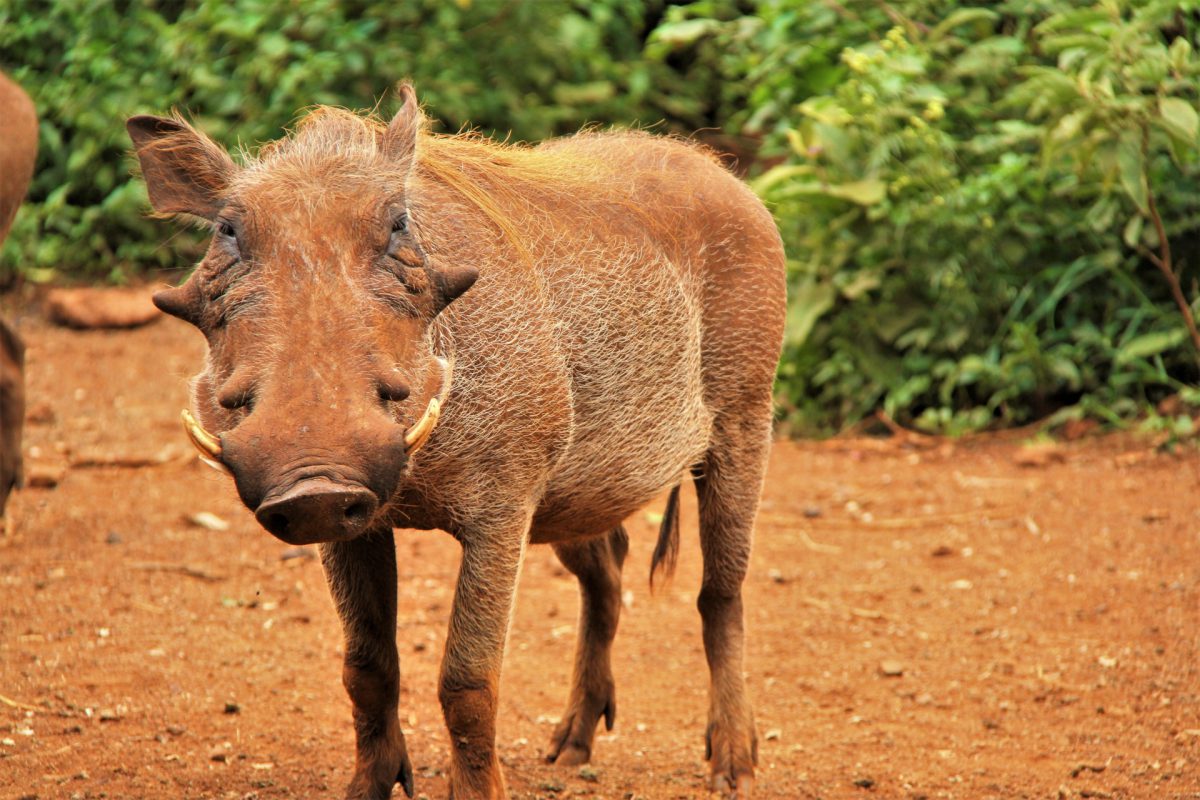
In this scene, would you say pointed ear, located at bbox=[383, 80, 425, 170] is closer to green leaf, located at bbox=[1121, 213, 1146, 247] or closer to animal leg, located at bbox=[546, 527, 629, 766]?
animal leg, located at bbox=[546, 527, 629, 766]

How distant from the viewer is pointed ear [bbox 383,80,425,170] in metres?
3.07

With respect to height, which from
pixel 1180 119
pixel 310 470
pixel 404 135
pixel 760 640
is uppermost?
pixel 404 135

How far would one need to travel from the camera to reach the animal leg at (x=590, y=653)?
421cm

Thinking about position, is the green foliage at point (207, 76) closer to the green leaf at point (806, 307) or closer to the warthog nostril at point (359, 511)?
the green leaf at point (806, 307)

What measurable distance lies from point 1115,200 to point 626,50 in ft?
15.0

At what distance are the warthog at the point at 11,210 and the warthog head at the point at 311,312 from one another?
270 centimetres

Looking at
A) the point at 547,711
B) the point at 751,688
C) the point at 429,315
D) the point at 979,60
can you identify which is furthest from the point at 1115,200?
the point at 429,315

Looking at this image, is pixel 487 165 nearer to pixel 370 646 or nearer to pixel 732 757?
pixel 370 646

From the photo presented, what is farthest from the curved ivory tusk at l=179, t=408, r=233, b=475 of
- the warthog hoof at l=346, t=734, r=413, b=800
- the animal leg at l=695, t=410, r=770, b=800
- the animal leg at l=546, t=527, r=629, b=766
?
the animal leg at l=695, t=410, r=770, b=800

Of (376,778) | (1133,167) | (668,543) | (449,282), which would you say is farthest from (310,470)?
(1133,167)

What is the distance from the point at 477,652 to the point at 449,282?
0.87m

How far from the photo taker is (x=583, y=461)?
359 cm

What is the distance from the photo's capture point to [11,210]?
5539 mm

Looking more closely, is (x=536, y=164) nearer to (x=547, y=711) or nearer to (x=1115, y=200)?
(x=547, y=711)
